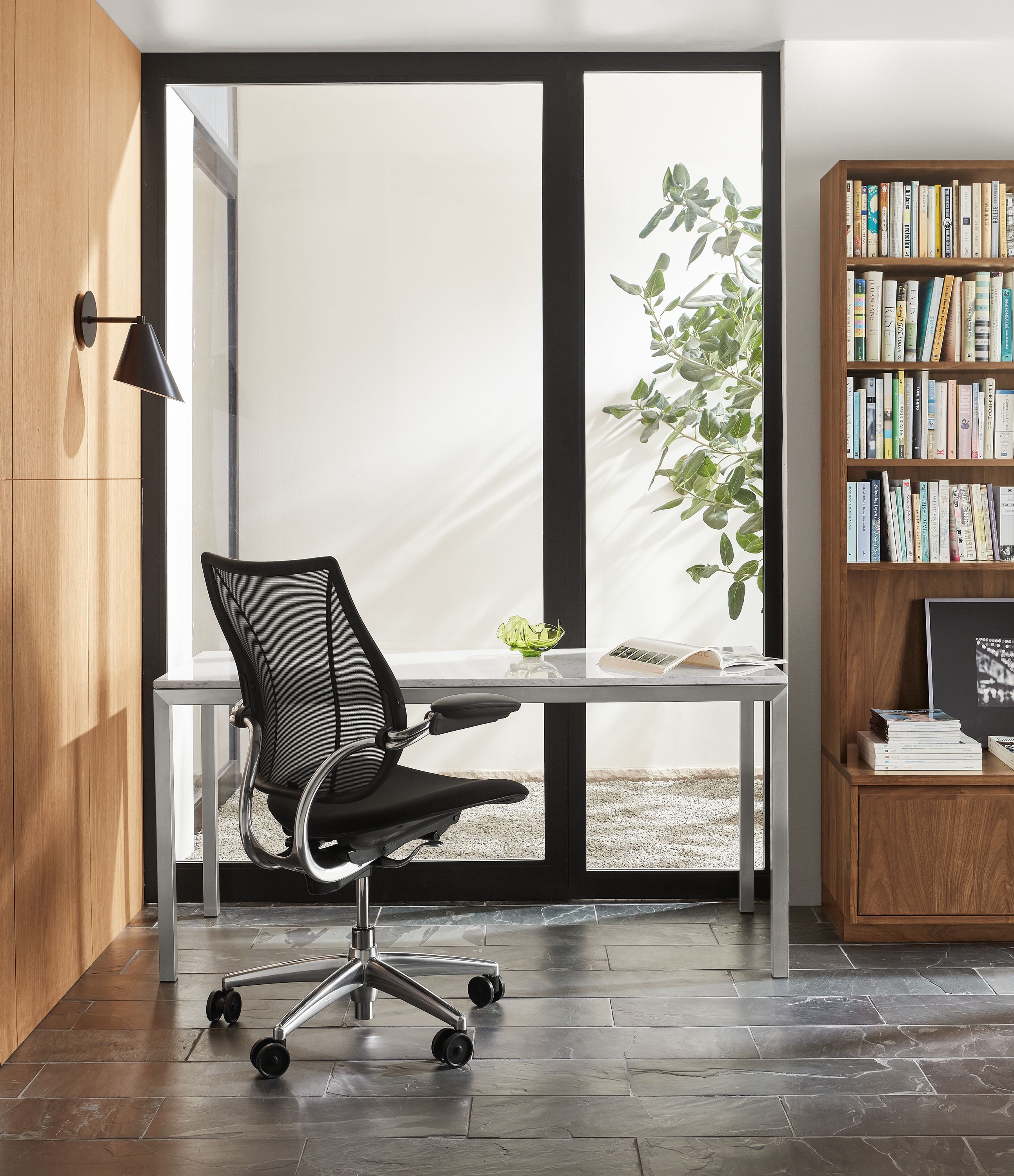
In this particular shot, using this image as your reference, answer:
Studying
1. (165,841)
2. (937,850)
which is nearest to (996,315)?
(937,850)

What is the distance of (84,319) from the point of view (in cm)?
302

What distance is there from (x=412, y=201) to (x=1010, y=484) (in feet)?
6.76

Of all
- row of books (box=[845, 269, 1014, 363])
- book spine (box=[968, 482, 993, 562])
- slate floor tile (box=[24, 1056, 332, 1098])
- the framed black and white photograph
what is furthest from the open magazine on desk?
slate floor tile (box=[24, 1056, 332, 1098])

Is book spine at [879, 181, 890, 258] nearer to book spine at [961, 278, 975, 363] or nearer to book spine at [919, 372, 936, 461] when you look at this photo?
book spine at [961, 278, 975, 363]

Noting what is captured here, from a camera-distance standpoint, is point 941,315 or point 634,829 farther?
point 634,829

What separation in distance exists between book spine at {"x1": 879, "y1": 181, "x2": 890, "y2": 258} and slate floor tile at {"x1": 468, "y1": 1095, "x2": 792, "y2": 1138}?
2342 millimetres

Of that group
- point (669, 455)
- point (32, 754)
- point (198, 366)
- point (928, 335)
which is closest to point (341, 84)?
point (198, 366)

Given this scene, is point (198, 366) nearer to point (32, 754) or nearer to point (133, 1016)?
point (32, 754)

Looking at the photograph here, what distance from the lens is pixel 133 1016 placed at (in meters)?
2.80

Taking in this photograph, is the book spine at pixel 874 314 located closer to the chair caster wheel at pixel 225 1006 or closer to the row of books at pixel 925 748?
the row of books at pixel 925 748

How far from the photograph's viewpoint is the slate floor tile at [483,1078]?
7.89 feet

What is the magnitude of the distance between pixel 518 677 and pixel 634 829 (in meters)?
0.94

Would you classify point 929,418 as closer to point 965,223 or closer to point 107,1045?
point 965,223

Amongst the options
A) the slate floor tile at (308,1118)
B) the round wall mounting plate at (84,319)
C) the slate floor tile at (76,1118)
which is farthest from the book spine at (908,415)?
the slate floor tile at (76,1118)
